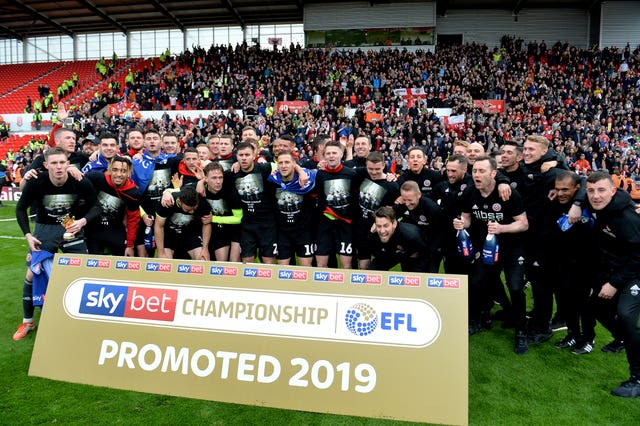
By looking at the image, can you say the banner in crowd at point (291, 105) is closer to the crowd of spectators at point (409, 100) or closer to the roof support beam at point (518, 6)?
the crowd of spectators at point (409, 100)

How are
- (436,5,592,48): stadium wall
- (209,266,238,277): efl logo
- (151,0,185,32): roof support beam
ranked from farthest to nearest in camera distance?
(436,5,592,48): stadium wall
(151,0,185,32): roof support beam
(209,266,238,277): efl logo

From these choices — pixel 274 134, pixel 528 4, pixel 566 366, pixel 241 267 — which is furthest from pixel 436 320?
pixel 528 4

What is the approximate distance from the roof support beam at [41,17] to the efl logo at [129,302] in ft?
126

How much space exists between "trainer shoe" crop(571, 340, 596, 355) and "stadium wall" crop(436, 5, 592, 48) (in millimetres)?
32935

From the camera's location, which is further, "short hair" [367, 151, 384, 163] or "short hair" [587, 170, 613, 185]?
"short hair" [367, 151, 384, 163]

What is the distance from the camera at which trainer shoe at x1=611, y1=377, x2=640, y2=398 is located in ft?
12.7

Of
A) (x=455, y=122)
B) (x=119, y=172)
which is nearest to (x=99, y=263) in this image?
(x=119, y=172)

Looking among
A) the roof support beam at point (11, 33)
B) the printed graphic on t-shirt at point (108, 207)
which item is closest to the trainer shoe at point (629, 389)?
the printed graphic on t-shirt at point (108, 207)

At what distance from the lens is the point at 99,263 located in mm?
4082

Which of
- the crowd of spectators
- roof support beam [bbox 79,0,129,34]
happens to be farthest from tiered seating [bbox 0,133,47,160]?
roof support beam [bbox 79,0,129,34]

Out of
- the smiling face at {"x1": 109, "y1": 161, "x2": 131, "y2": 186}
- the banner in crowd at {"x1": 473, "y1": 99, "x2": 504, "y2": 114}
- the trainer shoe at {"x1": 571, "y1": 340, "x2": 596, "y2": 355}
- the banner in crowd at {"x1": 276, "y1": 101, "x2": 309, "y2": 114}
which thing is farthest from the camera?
the banner in crowd at {"x1": 276, "y1": 101, "x2": 309, "y2": 114}

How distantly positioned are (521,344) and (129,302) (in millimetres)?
4167

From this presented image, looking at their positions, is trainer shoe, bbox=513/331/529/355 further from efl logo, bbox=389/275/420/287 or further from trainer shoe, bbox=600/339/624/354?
efl logo, bbox=389/275/420/287

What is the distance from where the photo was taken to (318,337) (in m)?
3.50
